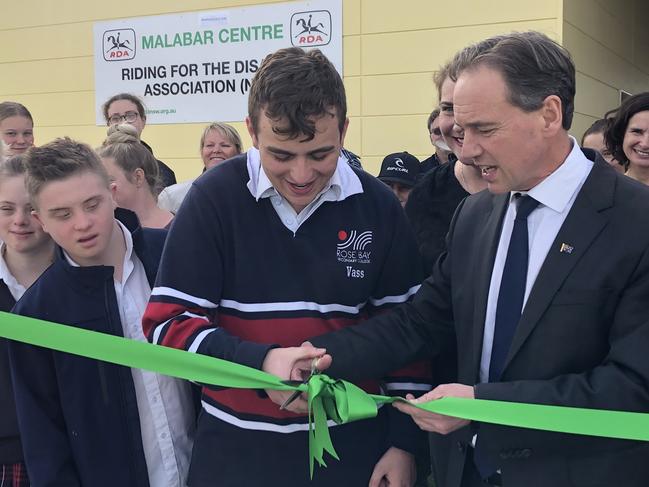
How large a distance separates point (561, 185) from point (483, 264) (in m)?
0.29

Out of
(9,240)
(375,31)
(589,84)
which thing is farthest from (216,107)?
(9,240)

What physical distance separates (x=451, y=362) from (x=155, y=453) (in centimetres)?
100

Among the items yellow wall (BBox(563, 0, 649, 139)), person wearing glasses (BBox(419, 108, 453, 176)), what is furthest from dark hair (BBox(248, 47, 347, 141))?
yellow wall (BBox(563, 0, 649, 139))

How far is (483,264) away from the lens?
6.25ft

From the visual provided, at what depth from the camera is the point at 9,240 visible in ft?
8.56

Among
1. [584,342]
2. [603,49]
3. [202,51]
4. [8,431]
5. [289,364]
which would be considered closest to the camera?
[584,342]

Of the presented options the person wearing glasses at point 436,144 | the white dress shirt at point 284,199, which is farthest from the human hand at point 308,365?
the person wearing glasses at point 436,144

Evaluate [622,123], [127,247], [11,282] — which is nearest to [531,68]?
[127,247]

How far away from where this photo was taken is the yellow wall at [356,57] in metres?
7.01

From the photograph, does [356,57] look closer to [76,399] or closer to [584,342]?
[76,399]

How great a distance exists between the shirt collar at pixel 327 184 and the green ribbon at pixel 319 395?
497 mm

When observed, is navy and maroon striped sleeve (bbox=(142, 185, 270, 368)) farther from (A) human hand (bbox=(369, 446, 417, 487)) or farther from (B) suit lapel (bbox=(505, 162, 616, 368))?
(B) suit lapel (bbox=(505, 162, 616, 368))

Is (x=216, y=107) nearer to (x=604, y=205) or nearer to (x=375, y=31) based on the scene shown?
(x=375, y=31)

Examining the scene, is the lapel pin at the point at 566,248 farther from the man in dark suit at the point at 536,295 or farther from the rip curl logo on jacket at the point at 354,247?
the rip curl logo on jacket at the point at 354,247
